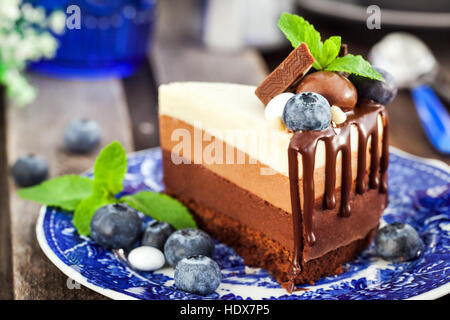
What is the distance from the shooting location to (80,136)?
2.72 meters

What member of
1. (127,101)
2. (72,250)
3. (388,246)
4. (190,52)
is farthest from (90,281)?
(190,52)

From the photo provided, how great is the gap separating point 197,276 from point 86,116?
65.2 inches

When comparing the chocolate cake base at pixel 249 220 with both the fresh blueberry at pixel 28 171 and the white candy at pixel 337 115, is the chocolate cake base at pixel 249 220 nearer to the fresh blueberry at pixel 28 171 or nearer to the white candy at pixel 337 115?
the white candy at pixel 337 115

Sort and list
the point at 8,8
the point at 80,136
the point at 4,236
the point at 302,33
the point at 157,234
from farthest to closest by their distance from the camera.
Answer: the point at 80,136 → the point at 8,8 → the point at 4,236 → the point at 157,234 → the point at 302,33

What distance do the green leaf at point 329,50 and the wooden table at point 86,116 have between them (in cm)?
96

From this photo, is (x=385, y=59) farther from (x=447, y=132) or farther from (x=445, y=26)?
(x=447, y=132)

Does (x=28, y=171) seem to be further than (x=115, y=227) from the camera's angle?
Yes

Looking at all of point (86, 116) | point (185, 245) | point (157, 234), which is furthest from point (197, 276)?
point (86, 116)

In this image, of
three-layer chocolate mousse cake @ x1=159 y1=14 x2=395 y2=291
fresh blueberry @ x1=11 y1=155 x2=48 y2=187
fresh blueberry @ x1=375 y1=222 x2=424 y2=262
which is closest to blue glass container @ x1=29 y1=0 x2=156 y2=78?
fresh blueberry @ x1=11 y1=155 x2=48 y2=187

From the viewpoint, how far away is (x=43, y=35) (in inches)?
125

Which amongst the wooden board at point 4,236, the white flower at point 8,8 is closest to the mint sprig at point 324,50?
the wooden board at point 4,236

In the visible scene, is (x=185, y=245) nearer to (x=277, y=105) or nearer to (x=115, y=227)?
(x=115, y=227)

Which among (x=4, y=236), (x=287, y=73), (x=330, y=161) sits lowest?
(x=4, y=236)

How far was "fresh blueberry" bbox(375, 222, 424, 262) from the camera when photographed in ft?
6.28
